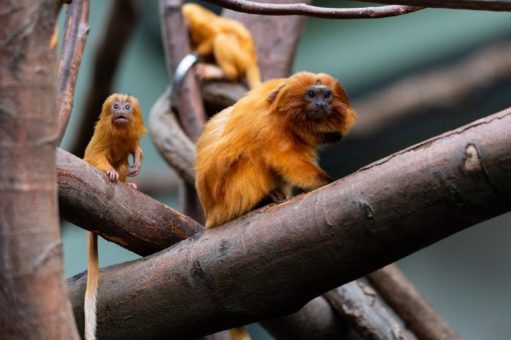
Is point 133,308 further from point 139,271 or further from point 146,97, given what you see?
point 146,97

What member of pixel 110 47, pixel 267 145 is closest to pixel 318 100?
pixel 267 145

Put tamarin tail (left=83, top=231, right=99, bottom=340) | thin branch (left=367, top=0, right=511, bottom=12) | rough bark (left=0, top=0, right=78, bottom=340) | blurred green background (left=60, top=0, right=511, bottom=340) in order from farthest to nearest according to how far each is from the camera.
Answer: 1. blurred green background (left=60, top=0, right=511, bottom=340)
2. tamarin tail (left=83, top=231, right=99, bottom=340)
3. thin branch (left=367, top=0, right=511, bottom=12)
4. rough bark (left=0, top=0, right=78, bottom=340)

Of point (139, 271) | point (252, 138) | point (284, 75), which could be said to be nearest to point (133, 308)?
point (139, 271)

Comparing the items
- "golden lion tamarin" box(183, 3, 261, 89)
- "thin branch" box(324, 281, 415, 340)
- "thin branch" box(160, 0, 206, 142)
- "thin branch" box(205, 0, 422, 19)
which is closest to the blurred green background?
"golden lion tamarin" box(183, 3, 261, 89)

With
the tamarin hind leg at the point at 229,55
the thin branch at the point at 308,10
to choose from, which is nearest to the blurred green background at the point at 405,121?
the tamarin hind leg at the point at 229,55

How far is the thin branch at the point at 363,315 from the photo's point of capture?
438 centimetres

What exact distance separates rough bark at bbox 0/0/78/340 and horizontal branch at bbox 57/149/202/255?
3.01 ft

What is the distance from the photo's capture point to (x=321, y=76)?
3.75 m

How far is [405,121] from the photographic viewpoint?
25.5ft

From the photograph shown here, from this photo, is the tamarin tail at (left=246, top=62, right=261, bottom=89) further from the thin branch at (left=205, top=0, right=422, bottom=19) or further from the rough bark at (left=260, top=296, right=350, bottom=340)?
the thin branch at (left=205, top=0, right=422, bottom=19)

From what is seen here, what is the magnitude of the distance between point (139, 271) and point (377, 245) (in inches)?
40.0

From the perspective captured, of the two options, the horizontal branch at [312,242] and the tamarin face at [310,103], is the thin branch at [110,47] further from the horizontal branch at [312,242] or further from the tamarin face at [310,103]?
the horizontal branch at [312,242]

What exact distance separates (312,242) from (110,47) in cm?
382

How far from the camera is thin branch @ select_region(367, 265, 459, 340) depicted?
4.88 metres
